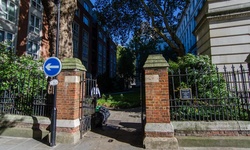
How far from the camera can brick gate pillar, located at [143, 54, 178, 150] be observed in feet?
17.1

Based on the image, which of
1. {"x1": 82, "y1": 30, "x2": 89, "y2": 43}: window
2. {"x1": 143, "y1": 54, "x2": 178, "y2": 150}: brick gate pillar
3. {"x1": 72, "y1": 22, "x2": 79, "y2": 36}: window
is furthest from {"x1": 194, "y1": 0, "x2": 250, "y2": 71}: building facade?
{"x1": 82, "y1": 30, "x2": 89, "y2": 43}: window

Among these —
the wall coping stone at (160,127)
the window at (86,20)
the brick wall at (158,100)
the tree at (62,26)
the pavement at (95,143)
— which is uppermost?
the window at (86,20)

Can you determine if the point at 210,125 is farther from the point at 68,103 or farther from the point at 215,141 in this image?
the point at 68,103

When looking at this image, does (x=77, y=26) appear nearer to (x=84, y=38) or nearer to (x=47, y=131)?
(x=84, y=38)

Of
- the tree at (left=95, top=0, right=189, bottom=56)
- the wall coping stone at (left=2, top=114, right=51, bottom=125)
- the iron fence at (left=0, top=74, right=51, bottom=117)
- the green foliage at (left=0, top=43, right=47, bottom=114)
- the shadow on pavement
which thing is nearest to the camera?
the shadow on pavement

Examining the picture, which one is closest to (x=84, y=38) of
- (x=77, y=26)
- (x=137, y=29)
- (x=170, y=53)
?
(x=77, y=26)

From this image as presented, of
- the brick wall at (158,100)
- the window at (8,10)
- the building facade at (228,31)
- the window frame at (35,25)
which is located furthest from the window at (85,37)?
the brick wall at (158,100)

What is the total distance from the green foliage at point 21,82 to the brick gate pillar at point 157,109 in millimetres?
3947

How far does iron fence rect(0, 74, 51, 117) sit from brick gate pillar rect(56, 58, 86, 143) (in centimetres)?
89

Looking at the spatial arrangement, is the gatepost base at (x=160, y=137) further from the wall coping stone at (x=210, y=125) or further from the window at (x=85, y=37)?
the window at (x=85, y=37)

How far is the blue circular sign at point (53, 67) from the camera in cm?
534

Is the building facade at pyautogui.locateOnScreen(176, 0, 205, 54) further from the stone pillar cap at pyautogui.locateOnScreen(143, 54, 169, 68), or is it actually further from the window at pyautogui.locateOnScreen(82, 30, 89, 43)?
the window at pyautogui.locateOnScreen(82, 30, 89, 43)

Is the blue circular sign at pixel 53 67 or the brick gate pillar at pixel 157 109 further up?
the blue circular sign at pixel 53 67

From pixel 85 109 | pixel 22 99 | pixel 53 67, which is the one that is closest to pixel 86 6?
pixel 22 99
